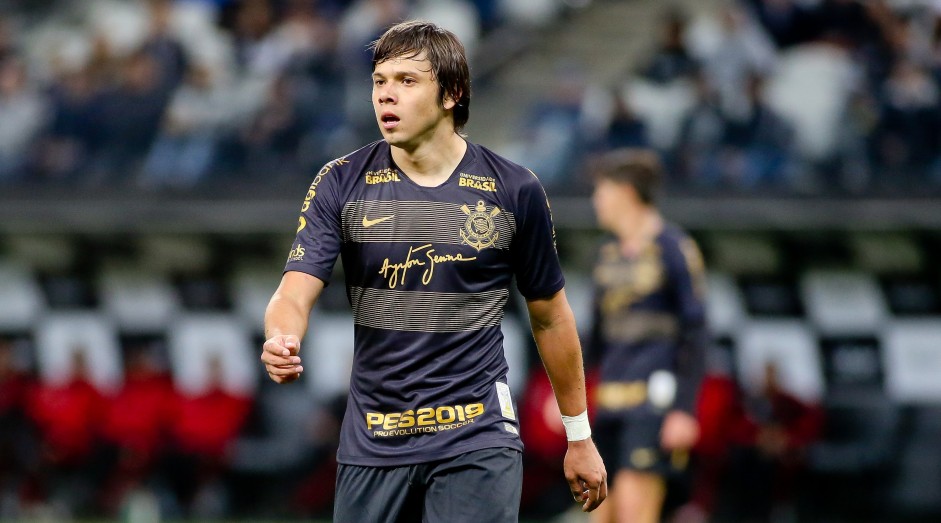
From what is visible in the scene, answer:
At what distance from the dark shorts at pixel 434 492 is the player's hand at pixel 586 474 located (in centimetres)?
39

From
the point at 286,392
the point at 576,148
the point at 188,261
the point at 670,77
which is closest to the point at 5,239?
the point at 188,261

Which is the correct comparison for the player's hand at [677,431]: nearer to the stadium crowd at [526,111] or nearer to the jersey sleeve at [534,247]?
the jersey sleeve at [534,247]

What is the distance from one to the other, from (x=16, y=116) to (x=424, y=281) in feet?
34.3

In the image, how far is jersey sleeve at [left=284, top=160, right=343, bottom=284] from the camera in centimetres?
464

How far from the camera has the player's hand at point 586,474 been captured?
4988mm

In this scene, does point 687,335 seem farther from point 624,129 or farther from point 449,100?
point 624,129

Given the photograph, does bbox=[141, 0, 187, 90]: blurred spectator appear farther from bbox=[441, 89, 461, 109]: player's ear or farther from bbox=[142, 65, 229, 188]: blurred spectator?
bbox=[441, 89, 461, 109]: player's ear

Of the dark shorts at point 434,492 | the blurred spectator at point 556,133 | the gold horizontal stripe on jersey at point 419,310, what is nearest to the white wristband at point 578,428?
the dark shorts at point 434,492

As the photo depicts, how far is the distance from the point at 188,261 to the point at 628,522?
6.83m

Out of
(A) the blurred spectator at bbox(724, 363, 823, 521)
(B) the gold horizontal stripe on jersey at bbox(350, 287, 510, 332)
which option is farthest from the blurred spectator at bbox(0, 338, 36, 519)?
(B) the gold horizontal stripe on jersey at bbox(350, 287, 510, 332)

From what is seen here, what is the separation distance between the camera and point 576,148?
1213cm

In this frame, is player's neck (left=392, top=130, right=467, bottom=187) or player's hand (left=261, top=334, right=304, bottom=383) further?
player's neck (left=392, top=130, right=467, bottom=187)

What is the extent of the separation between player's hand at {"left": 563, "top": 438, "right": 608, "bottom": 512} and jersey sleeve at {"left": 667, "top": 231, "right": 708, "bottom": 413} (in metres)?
2.62

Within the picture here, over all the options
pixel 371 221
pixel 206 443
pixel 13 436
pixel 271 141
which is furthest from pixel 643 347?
pixel 13 436
